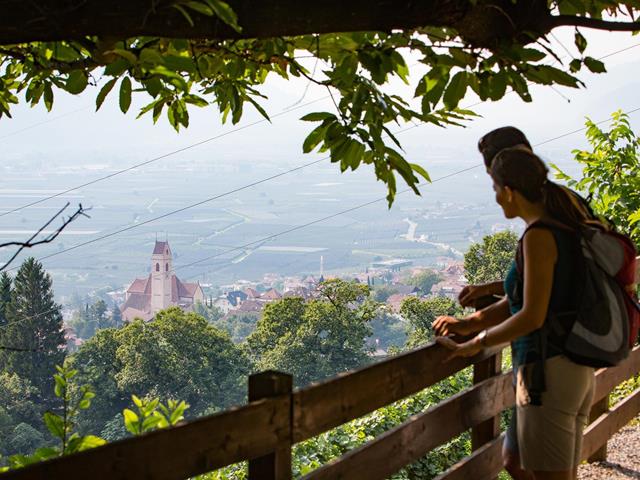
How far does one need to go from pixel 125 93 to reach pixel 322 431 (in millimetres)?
845

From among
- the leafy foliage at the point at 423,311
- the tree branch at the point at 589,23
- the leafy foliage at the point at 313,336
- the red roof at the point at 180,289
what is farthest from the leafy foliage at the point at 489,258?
the red roof at the point at 180,289

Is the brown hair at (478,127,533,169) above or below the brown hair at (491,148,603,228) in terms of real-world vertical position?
above

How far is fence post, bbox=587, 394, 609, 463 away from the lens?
12.2ft

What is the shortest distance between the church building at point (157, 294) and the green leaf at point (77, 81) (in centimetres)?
4859

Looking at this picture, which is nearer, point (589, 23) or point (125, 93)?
point (589, 23)

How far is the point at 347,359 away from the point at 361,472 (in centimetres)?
2758

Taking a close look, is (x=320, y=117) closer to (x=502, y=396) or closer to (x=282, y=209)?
(x=502, y=396)

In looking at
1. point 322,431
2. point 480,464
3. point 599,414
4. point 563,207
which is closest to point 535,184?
point 563,207

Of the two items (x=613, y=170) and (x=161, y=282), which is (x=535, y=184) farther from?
(x=161, y=282)

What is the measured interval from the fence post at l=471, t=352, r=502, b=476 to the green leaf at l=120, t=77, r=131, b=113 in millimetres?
1362

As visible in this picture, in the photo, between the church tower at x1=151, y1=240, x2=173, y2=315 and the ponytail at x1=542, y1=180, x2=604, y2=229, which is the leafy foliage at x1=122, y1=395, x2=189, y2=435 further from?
the church tower at x1=151, y1=240, x2=173, y2=315

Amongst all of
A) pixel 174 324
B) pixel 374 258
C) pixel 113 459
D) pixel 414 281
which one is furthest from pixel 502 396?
pixel 374 258

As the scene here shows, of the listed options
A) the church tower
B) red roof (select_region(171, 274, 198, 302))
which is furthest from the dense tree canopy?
red roof (select_region(171, 274, 198, 302))

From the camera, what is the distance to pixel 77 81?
1.89m
